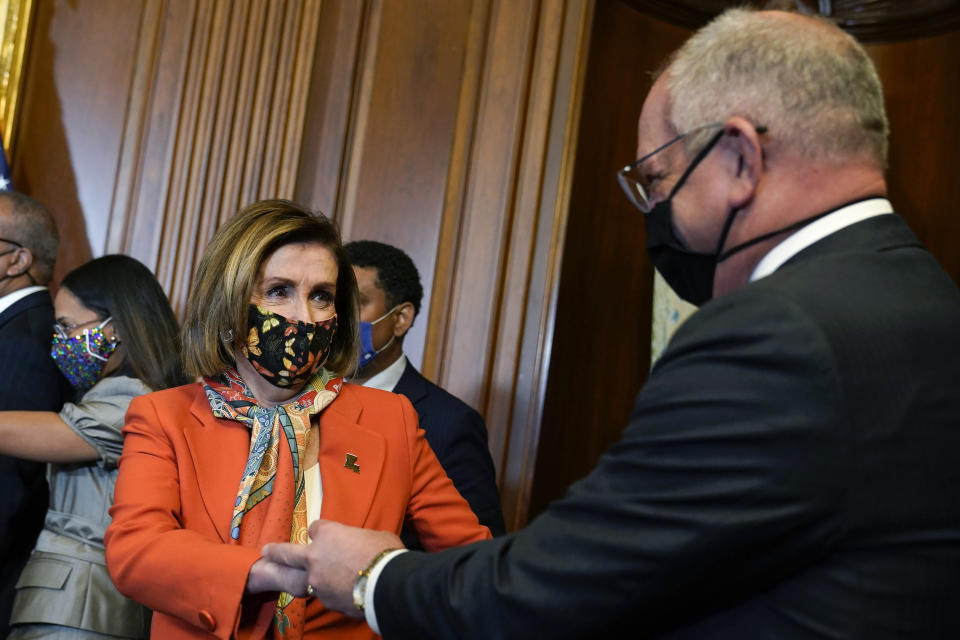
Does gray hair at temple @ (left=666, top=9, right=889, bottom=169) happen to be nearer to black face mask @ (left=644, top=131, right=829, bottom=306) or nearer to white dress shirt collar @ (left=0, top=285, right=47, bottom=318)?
black face mask @ (left=644, top=131, right=829, bottom=306)

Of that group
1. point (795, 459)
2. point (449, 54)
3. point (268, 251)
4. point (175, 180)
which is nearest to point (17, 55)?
point (175, 180)

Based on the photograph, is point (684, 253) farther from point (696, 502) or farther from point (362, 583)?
point (362, 583)

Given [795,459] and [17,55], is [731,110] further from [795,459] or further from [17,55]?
[17,55]

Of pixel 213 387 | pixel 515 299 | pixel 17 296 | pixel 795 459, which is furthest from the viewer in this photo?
pixel 515 299

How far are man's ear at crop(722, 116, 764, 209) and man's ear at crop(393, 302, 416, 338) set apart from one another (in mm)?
2330

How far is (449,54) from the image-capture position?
179 inches

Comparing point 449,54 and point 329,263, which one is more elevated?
point 449,54

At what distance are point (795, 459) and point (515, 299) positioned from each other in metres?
3.04

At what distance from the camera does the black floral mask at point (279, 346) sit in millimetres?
2172

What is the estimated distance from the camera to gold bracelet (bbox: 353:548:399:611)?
5.10ft

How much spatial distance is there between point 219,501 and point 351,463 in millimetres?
269

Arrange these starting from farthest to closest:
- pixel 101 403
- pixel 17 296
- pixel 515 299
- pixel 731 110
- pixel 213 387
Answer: pixel 515 299 → pixel 17 296 → pixel 101 403 → pixel 213 387 → pixel 731 110

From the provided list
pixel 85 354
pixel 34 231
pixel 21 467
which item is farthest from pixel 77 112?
pixel 21 467

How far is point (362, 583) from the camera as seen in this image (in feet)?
5.14
